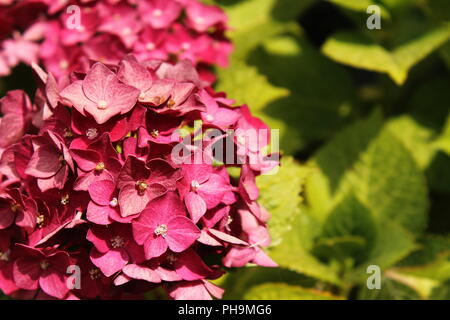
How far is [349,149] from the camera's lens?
1816mm

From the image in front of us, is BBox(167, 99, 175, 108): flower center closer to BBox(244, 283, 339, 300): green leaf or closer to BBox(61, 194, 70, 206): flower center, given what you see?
BBox(61, 194, 70, 206): flower center

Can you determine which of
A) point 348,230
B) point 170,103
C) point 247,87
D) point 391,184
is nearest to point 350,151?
point 391,184

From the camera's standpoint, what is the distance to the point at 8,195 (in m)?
1.16

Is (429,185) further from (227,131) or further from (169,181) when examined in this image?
(169,181)

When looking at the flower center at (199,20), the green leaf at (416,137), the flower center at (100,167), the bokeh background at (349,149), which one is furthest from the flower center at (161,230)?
the green leaf at (416,137)

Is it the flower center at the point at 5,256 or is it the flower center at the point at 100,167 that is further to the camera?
the flower center at the point at 5,256

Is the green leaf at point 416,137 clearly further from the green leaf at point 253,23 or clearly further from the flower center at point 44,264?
the flower center at point 44,264

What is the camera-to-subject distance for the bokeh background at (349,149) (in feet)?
5.15

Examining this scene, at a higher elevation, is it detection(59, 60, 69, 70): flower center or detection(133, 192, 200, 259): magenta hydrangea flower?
detection(59, 60, 69, 70): flower center

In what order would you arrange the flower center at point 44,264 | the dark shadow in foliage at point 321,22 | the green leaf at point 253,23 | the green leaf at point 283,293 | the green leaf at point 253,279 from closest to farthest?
the flower center at point 44,264, the green leaf at point 283,293, the green leaf at point 253,279, the green leaf at point 253,23, the dark shadow in foliage at point 321,22

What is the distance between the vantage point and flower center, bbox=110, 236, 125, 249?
3.62 ft

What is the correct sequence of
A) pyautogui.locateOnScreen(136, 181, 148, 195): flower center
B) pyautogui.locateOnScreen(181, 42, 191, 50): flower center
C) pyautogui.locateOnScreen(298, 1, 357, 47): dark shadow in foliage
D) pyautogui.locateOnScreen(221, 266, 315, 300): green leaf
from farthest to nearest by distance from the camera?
pyautogui.locateOnScreen(298, 1, 357, 47): dark shadow in foliage → pyautogui.locateOnScreen(181, 42, 191, 50): flower center → pyautogui.locateOnScreen(221, 266, 315, 300): green leaf → pyautogui.locateOnScreen(136, 181, 148, 195): flower center

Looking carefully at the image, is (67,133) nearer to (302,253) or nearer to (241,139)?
(241,139)

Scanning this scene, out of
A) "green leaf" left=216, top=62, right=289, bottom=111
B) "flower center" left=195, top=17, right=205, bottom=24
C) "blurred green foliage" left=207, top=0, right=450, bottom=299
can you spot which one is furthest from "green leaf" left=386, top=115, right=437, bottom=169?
"flower center" left=195, top=17, right=205, bottom=24
